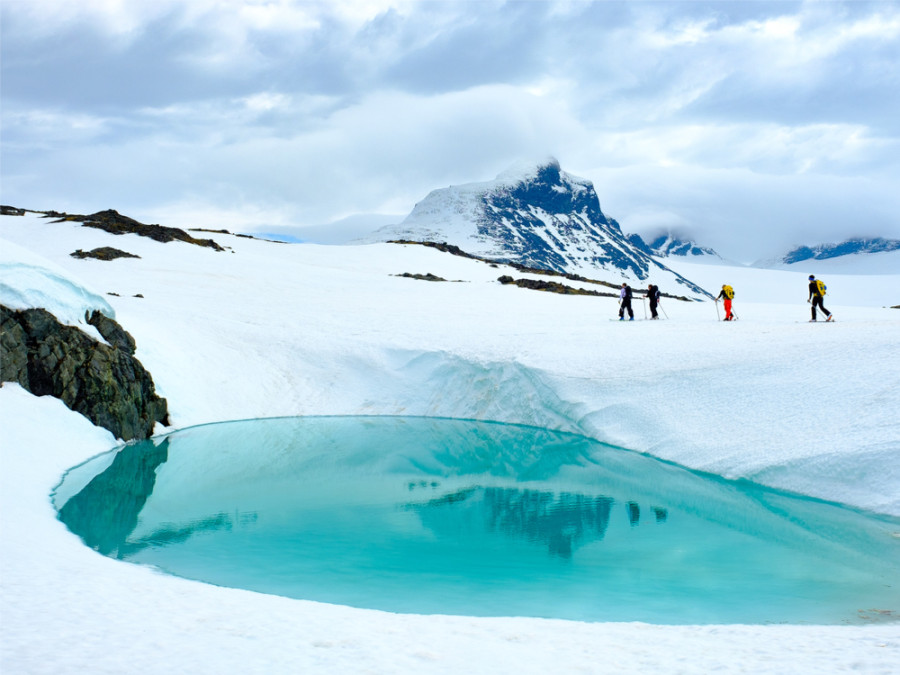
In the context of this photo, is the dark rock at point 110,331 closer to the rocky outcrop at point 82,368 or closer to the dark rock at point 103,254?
the rocky outcrop at point 82,368

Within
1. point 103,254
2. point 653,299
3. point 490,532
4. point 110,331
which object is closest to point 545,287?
point 653,299

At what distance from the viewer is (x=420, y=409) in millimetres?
26859

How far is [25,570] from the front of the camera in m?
8.84

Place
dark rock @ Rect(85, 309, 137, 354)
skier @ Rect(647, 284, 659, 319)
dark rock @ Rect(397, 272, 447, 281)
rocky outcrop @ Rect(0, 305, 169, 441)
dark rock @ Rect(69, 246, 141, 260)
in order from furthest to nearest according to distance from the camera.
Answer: dark rock @ Rect(397, 272, 447, 281) → dark rock @ Rect(69, 246, 141, 260) → skier @ Rect(647, 284, 659, 319) → dark rock @ Rect(85, 309, 137, 354) → rocky outcrop @ Rect(0, 305, 169, 441)

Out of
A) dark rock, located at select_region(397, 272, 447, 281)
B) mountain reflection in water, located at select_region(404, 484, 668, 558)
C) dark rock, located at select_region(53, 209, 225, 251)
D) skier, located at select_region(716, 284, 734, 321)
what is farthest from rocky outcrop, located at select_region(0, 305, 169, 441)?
dark rock, located at select_region(53, 209, 225, 251)

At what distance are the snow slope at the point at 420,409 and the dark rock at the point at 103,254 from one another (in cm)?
99

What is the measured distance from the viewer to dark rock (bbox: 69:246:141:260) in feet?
145

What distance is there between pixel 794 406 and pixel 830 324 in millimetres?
9193

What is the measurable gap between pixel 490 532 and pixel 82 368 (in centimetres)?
1350

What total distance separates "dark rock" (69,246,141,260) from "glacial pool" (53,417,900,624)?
28532mm

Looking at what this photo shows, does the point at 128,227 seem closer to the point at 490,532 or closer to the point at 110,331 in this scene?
the point at 110,331

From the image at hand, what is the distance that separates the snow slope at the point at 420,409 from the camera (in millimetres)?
6758

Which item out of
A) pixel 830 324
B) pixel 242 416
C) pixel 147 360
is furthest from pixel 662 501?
pixel 147 360

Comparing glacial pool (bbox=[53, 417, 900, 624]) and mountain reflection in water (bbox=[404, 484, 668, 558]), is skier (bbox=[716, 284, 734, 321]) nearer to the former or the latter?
glacial pool (bbox=[53, 417, 900, 624])
